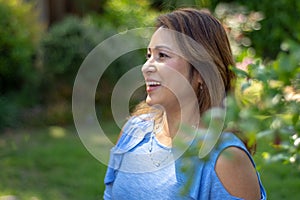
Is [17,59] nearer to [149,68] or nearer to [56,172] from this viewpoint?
[56,172]

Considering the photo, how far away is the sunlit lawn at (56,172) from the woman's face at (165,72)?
2.96 metres

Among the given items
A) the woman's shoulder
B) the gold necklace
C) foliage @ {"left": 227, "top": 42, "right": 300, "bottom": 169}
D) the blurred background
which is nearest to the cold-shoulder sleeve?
the gold necklace

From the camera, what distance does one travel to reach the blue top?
2264 mm

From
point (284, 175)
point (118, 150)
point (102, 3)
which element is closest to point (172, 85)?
point (118, 150)

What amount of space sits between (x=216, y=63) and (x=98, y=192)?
3.34 metres

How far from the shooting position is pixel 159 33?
246 centimetres

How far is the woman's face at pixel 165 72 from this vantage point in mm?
2348

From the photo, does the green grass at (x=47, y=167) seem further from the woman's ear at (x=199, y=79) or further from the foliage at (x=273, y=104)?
the foliage at (x=273, y=104)

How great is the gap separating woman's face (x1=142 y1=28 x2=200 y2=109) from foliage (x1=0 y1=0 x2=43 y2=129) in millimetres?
5628

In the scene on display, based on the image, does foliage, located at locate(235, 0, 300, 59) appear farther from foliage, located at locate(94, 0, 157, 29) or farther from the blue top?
the blue top

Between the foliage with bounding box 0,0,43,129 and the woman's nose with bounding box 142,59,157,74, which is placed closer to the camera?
the woman's nose with bounding box 142,59,157,74

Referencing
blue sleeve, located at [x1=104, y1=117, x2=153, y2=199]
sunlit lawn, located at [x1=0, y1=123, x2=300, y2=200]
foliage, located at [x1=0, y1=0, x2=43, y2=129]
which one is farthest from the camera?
foliage, located at [x1=0, y1=0, x2=43, y2=129]

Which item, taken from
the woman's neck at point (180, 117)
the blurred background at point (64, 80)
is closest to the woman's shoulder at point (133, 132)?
the woman's neck at point (180, 117)

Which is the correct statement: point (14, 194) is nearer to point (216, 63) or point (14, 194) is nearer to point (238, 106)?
point (216, 63)
